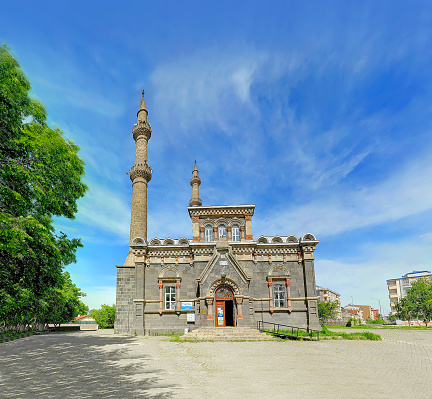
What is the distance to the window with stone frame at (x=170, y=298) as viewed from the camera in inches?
1135

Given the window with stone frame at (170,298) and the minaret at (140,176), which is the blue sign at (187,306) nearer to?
the window with stone frame at (170,298)

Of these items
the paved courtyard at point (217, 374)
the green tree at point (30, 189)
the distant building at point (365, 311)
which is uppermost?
the green tree at point (30, 189)

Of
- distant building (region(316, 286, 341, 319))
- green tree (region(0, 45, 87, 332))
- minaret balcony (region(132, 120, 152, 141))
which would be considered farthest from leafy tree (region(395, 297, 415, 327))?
green tree (region(0, 45, 87, 332))

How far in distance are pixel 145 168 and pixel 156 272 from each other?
16.0 metres

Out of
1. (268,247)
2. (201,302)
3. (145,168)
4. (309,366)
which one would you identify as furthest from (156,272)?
(309,366)

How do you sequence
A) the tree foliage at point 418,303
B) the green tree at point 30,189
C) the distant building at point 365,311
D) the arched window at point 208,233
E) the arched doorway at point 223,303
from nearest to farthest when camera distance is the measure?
the green tree at point 30,189 < the arched doorway at point 223,303 < the arched window at point 208,233 < the tree foliage at point 418,303 < the distant building at point 365,311

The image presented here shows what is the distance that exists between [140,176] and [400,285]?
108 metres

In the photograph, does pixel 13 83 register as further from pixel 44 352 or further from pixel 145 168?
pixel 145 168

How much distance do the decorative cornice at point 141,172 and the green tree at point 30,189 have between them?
85.7 ft

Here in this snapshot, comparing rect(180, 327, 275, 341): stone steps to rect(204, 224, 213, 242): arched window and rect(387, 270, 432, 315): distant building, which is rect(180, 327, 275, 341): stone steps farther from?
rect(387, 270, 432, 315): distant building

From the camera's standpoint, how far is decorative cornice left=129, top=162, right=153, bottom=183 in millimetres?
40312

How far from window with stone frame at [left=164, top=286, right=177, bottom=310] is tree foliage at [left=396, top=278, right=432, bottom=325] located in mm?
55324

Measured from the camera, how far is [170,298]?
94.8 ft

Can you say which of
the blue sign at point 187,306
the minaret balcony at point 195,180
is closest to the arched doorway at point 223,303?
the blue sign at point 187,306
